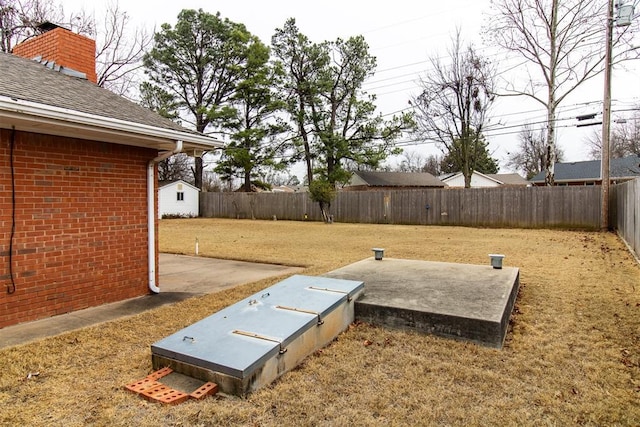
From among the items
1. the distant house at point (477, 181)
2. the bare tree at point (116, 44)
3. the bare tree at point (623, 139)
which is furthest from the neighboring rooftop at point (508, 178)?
the bare tree at point (116, 44)

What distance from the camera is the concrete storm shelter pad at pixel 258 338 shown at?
2791 millimetres

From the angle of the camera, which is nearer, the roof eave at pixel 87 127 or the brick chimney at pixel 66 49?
the roof eave at pixel 87 127

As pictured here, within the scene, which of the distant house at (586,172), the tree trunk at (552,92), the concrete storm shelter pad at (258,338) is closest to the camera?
the concrete storm shelter pad at (258,338)

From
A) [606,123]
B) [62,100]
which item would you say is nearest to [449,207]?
[606,123]

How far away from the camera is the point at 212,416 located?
246 cm

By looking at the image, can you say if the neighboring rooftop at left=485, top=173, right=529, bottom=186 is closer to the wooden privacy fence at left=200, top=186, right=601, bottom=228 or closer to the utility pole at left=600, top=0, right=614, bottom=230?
the wooden privacy fence at left=200, top=186, right=601, bottom=228

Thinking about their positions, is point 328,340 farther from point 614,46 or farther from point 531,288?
point 614,46

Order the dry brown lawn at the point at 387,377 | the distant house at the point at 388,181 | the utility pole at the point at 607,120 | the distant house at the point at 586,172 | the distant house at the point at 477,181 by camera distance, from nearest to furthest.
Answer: the dry brown lawn at the point at 387,377
the utility pole at the point at 607,120
the distant house at the point at 586,172
the distant house at the point at 388,181
the distant house at the point at 477,181

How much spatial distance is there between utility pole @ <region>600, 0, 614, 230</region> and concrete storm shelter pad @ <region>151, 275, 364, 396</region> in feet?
46.1

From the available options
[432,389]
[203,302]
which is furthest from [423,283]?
[203,302]

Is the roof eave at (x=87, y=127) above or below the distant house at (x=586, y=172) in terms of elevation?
below

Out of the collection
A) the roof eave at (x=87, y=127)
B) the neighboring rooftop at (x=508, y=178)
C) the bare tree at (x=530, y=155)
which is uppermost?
the bare tree at (x=530, y=155)

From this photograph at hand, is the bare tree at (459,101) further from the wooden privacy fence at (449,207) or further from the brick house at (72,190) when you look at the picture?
the brick house at (72,190)

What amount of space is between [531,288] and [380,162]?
858 inches
